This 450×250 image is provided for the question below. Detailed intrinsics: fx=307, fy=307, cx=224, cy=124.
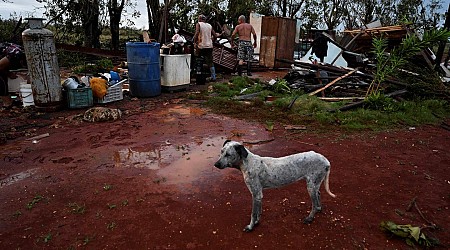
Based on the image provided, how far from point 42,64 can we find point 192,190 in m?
5.15

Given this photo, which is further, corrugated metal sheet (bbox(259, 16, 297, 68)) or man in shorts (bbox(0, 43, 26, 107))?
corrugated metal sheet (bbox(259, 16, 297, 68))

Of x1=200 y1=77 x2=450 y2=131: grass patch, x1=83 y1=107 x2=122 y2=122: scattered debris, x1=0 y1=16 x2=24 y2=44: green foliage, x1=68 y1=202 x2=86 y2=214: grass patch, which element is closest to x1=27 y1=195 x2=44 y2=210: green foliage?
x1=68 y1=202 x2=86 y2=214: grass patch

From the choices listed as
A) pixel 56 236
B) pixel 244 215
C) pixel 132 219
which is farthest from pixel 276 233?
pixel 56 236

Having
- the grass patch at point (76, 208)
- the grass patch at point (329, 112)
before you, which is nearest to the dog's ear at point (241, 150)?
the grass patch at point (76, 208)

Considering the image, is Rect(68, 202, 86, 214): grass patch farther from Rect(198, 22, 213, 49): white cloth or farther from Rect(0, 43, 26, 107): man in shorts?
Rect(198, 22, 213, 49): white cloth

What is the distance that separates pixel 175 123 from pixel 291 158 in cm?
377

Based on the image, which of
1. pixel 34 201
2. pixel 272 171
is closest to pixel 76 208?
pixel 34 201

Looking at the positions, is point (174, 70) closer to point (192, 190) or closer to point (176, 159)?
point (176, 159)

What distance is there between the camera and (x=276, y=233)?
2.99 m

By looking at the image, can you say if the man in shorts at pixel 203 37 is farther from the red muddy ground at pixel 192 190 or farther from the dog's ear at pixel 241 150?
the dog's ear at pixel 241 150

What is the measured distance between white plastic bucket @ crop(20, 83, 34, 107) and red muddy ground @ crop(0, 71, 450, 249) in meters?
1.43

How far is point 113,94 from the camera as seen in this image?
799 centimetres

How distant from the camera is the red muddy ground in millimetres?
2932

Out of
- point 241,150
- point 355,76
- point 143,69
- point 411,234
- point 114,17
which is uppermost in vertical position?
point 114,17
